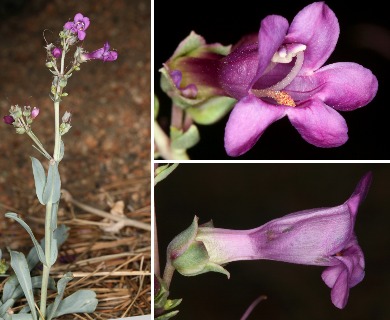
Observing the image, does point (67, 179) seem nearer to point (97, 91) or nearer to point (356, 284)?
point (97, 91)

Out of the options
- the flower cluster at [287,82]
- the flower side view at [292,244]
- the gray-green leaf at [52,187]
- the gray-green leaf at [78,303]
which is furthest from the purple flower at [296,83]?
the gray-green leaf at [78,303]

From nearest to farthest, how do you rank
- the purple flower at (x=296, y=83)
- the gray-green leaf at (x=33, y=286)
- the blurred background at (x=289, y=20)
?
the purple flower at (x=296, y=83), the blurred background at (x=289, y=20), the gray-green leaf at (x=33, y=286)

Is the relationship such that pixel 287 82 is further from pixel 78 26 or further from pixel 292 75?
pixel 78 26

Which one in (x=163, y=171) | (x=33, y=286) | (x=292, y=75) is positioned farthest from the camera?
(x=33, y=286)

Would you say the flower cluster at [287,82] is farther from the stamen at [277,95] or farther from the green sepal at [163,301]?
the green sepal at [163,301]

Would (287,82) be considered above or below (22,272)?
above

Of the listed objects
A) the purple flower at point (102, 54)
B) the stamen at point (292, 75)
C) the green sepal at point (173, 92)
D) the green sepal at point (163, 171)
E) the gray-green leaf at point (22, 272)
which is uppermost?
the purple flower at point (102, 54)

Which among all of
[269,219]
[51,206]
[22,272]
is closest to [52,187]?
[51,206]
